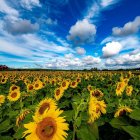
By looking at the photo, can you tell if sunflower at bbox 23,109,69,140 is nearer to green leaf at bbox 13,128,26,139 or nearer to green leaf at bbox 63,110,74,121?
green leaf at bbox 63,110,74,121

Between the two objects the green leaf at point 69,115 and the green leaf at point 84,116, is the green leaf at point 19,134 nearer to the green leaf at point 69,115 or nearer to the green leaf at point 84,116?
the green leaf at point 69,115

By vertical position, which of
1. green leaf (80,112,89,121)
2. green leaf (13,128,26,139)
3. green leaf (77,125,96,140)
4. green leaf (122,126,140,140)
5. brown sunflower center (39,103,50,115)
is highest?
brown sunflower center (39,103,50,115)

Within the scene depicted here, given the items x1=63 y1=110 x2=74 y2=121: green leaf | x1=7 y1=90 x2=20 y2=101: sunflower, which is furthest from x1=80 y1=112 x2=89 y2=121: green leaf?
x1=7 y1=90 x2=20 y2=101: sunflower

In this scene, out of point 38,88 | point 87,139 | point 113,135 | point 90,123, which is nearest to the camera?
point 87,139

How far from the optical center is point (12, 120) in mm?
4277

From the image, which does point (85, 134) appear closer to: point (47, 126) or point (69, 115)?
point (69, 115)

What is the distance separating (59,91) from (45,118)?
4.19 metres

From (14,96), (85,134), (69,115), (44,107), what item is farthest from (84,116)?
(14,96)

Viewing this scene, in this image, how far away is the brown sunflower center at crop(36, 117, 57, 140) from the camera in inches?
100

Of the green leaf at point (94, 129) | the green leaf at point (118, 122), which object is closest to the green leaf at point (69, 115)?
the green leaf at point (94, 129)

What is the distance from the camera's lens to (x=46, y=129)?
2.59 meters

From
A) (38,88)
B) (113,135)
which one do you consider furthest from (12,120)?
(38,88)

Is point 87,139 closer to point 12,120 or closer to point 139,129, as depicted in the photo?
point 139,129

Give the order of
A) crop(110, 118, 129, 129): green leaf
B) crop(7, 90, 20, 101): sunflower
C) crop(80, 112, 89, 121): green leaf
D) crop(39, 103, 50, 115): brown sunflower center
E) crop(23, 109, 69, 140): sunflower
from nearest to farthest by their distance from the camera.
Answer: crop(23, 109, 69, 140): sunflower, crop(110, 118, 129, 129): green leaf, crop(80, 112, 89, 121): green leaf, crop(39, 103, 50, 115): brown sunflower center, crop(7, 90, 20, 101): sunflower
